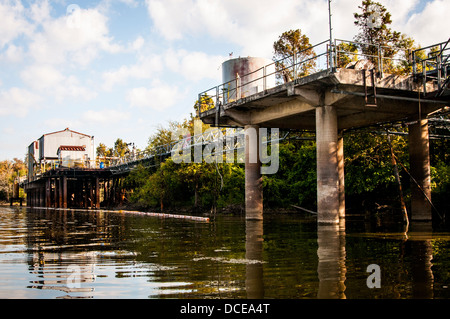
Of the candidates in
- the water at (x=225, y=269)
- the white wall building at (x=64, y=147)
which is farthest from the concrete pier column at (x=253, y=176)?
the white wall building at (x=64, y=147)

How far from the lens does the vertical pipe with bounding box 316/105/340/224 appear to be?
20.6 metres

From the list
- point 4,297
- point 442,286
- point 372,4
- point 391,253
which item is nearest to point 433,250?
point 391,253

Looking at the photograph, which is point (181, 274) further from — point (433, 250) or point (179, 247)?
point (433, 250)

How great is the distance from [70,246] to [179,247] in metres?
3.28

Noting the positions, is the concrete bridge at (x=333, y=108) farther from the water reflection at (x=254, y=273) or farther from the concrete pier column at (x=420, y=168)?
the water reflection at (x=254, y=273)

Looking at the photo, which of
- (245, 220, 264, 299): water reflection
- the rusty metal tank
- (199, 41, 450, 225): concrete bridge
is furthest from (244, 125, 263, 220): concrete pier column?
(245, 220, 264, 299): water reflection

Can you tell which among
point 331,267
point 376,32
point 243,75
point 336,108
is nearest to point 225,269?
point 331,267

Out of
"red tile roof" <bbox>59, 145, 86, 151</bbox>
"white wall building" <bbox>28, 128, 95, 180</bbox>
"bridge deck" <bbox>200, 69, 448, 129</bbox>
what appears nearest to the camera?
"bridge deck" <bbox>200, 69, 448, 129</bbox>

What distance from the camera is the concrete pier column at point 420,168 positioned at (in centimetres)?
2288

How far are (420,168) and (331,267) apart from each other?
16.1 metres

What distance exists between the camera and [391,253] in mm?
11141

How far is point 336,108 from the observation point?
21969 millimetres

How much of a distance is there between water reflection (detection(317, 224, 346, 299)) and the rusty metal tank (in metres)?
13.6

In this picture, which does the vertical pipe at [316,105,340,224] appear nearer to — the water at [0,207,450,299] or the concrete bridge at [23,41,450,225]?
the concrete bridge at [23,41,450,225]
